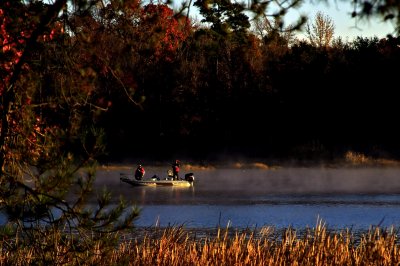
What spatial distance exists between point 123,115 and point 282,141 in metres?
11.7

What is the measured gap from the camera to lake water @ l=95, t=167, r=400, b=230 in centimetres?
4162

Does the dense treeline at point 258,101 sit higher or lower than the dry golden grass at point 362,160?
higher

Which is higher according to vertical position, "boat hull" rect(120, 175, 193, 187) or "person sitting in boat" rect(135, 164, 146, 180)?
"person sitting in boat" rect(135, 164, 146, 180)

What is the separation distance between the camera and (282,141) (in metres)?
67.3

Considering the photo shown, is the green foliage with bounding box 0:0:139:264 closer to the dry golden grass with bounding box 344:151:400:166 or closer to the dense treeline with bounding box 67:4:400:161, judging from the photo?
the dense treeline with bounding box 67:4:400:161

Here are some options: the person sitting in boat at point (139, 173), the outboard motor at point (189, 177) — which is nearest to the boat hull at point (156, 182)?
the person sitting in boat at point (139, 173)

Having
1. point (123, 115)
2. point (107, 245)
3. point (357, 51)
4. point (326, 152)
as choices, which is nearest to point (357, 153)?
point (326, 152)

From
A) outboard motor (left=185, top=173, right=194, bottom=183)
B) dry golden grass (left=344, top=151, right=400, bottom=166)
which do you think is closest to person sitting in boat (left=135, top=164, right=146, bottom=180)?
outboard motor (left=185, top=173, right=194, bottom=183)

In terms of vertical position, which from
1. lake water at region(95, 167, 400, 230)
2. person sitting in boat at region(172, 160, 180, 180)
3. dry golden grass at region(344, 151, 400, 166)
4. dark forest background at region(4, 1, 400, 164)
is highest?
dark forest background at region(4, 1, 400, 164)

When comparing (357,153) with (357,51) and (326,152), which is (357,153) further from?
(357,51)

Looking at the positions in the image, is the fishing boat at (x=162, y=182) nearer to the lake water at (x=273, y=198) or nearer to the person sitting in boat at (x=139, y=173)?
the person sitting in boat at (x=139, y=173)

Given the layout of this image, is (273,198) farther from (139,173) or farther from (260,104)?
(260,104)

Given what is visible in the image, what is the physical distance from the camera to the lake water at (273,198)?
41.6m

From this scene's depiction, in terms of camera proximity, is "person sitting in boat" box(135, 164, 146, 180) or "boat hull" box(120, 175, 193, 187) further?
"boat hull" box(120, 175, 193, 187)
